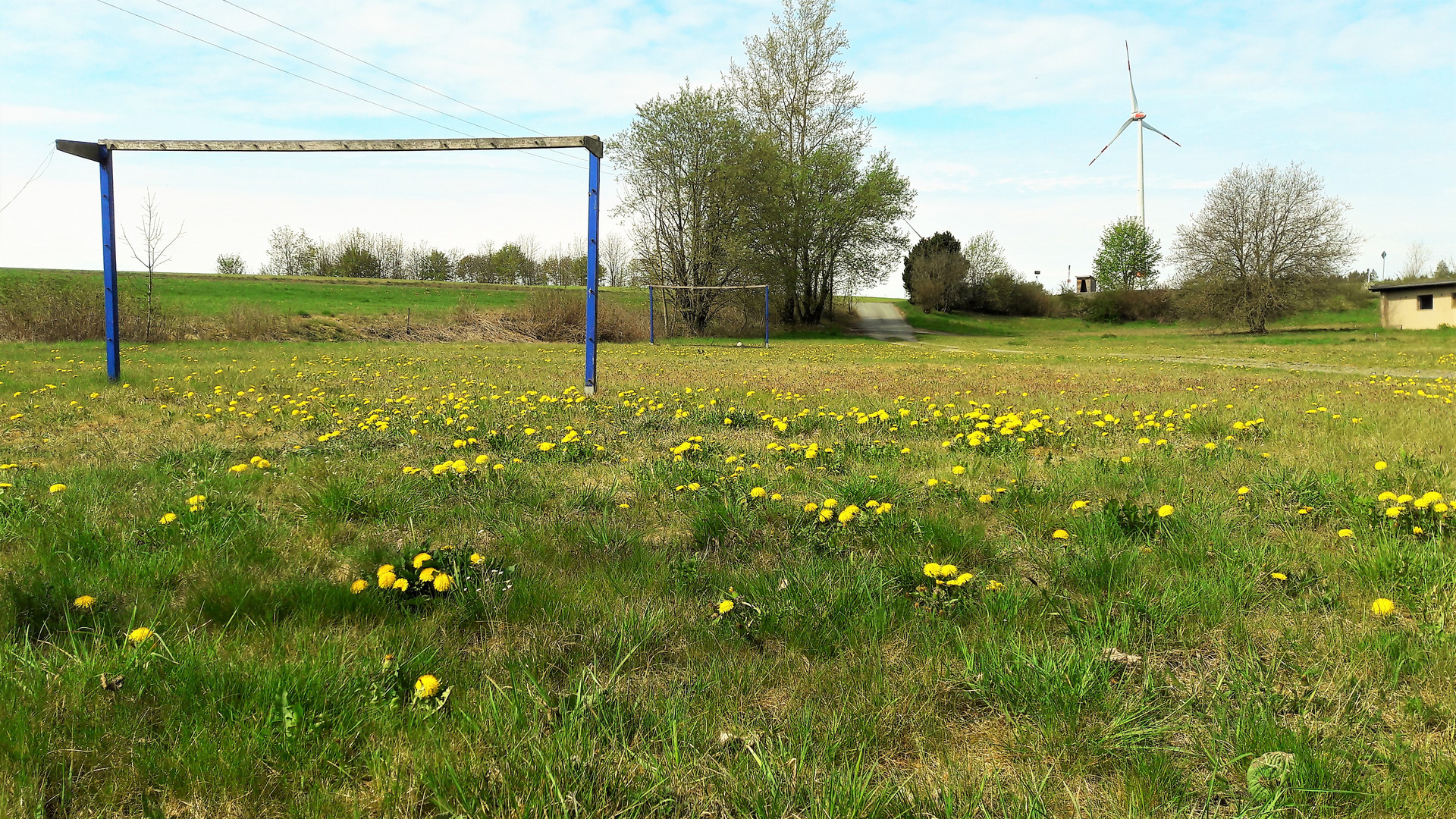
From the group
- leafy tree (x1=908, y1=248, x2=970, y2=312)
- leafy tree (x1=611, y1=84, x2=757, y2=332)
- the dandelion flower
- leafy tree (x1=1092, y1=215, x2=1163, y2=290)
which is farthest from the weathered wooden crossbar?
leafy tree (x1=1092, y1=215, x2=1163, y2=290)

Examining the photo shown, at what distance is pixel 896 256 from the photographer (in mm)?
46156

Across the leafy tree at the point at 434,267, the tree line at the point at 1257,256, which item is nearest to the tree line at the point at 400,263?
the leafy tree at the point at 434,267

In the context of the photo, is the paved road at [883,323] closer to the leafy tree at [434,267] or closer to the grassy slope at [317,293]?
the grassy slope at [317,293]

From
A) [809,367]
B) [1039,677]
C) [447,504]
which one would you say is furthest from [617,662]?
[809,367]

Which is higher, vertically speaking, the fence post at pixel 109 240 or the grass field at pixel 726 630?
the fence post at pixel 109 240

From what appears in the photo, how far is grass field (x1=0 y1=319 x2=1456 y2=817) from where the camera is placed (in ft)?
5.85

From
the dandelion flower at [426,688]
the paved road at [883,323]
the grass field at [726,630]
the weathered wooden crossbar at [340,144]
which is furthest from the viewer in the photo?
the paved road at [883,323]

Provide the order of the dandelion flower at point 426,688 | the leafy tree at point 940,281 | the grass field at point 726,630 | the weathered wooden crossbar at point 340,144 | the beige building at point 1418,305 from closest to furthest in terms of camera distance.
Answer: the grass field at point 726,630 → the dandelion flower at point 426,688 → the weathered wooden crossbar at point 340,144 → the beige building at point 1418,305 → the leafy tree at point 940,281

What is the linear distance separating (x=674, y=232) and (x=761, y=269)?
5.13 metres

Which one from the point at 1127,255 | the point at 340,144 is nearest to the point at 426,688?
the point at 340,144

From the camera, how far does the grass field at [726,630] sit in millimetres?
1782

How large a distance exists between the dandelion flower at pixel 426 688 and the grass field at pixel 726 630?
12 mm

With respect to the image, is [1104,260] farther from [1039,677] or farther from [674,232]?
[1039,677]

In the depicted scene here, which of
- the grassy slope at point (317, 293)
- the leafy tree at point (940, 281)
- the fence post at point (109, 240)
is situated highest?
the leafy tree at point (940, 281)
